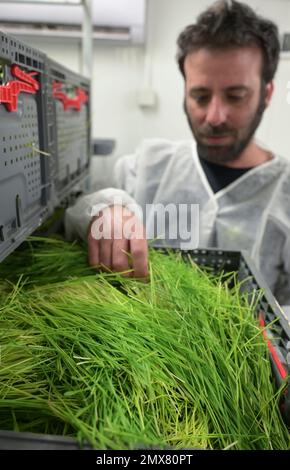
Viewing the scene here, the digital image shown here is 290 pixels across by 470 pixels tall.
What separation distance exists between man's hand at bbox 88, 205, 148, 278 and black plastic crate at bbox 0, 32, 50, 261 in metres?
0.12

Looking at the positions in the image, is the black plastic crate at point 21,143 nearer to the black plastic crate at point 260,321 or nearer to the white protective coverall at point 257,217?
the black plastic crate at point 260,321

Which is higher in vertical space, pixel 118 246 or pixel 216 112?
pixel 216 112

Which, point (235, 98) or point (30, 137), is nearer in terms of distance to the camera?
point (30, 137)

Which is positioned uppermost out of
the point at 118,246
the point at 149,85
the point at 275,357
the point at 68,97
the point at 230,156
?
the point at 149,85

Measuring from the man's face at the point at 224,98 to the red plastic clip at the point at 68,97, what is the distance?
38 centimetres

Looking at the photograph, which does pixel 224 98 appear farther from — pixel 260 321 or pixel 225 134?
pixel 260 321

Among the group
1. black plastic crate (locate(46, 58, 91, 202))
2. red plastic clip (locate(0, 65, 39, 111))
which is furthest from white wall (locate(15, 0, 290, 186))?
red plastic clip (locate(0, 65, 39, 111))

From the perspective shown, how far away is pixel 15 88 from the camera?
0.39 meters

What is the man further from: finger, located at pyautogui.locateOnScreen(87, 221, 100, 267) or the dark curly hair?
finger, located at pyautogui.locateOnScreen(87, 221, 100, 267)

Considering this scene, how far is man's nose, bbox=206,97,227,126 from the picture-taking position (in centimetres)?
100

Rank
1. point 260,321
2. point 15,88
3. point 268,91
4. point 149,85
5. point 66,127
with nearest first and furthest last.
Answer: point 15,88 → point 260,321 → point 66,127 → point 268,91 → point 149,85

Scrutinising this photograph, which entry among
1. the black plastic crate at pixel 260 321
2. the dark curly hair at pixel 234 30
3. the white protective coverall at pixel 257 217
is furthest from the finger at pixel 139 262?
the dark curly hair at pixel 234 30

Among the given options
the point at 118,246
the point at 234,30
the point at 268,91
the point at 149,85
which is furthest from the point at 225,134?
the point at 118,246

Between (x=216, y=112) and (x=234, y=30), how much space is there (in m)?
0.23
